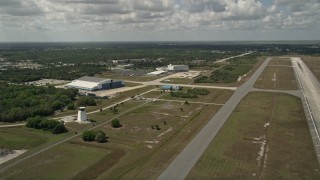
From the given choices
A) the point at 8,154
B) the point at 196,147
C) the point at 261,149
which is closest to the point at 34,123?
the point at 8,154

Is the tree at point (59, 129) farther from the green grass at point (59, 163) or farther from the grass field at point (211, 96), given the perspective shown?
the grass field at point (211, 96)

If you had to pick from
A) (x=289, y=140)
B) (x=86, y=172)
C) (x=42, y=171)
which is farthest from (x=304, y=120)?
(x=42, y=171)

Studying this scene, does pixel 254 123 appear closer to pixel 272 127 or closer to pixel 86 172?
pixel 272 127

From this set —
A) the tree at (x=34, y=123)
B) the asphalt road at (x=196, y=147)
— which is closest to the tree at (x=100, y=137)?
the asphalt road at (x=196, y=147)

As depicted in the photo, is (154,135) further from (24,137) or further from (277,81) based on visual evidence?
(277,81)

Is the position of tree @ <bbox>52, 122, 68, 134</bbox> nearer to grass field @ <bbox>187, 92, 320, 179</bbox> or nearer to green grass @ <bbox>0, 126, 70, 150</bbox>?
green grass @ <bbox>0, 126, 70, 150</bbox>
